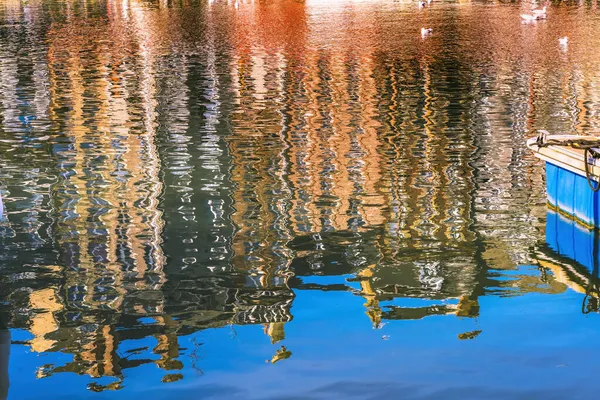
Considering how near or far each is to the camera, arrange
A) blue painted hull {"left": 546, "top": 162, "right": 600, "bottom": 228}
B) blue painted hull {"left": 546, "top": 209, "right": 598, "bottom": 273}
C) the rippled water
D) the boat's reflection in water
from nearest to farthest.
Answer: the rippled water < the boat's reflection in water < blue painted hull {"left": 546, "top": 209, "right": 598, "bottom": 273} < blue painted hull {"left": 546, "top": 162, "right": 600, "bottom": 228}

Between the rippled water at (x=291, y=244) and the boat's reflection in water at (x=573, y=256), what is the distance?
36 millimetres

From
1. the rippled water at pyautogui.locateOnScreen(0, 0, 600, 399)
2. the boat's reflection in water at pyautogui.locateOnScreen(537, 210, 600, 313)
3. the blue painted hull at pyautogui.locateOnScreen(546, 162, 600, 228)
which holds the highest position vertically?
the blue painted hull at pyautogui.locateOnScreen(546, 162, 600, 228)

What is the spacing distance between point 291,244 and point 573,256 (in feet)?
11.5

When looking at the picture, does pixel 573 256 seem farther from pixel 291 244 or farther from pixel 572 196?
pixel 291 244

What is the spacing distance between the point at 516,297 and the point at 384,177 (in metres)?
6.51

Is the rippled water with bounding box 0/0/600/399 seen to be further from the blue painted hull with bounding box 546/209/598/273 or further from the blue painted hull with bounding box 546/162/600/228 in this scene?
the blue painted hull with bounding box 546/162/600/228

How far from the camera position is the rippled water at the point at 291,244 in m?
8.27

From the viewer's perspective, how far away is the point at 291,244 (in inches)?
482

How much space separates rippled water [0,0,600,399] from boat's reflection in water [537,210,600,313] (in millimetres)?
36

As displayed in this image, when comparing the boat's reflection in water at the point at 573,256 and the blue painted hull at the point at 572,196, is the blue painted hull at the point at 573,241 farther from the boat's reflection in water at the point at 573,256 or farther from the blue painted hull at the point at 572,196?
the blue painted hull at the point at 572,196

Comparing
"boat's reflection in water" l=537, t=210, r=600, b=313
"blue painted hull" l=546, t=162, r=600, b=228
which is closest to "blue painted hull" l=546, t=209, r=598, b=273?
"boat's reflection in water" l=537, t=210, r=600, b=313

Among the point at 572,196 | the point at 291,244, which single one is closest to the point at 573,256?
the point at 572,196

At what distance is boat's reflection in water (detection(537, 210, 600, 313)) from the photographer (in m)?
10.7

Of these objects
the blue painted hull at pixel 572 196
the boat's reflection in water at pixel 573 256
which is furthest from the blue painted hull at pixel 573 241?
the blue painted hull at pixel 572 196
